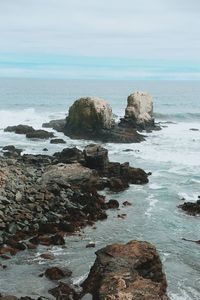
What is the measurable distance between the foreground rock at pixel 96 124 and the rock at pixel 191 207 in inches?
896

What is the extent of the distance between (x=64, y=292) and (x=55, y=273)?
4.57 ft

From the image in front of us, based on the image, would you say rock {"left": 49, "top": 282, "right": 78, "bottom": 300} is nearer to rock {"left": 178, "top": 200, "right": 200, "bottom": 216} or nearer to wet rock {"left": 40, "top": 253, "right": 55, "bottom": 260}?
wet rock {"left": 40, "top": 253, "right": 55, "bottom": 260}

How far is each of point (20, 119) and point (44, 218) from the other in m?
49.5

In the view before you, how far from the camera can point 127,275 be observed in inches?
586

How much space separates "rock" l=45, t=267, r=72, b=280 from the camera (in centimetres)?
1731

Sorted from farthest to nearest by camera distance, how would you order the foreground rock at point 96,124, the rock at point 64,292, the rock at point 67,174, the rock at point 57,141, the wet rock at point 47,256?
the foreground rock at point 96,124
the rock at point 57,141
the rock at point 67,174
the wet rock at point 47,256
the rock at point 64,292

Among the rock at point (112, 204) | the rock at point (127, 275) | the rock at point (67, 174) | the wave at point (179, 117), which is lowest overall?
the rock at point (112, 204)

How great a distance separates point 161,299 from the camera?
13.8 meters

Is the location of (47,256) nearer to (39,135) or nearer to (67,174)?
(67,174)

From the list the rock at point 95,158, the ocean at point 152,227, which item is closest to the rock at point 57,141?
the ocean at point 152,227

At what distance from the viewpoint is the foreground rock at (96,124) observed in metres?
50.1

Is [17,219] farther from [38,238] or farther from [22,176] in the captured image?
[22,176]

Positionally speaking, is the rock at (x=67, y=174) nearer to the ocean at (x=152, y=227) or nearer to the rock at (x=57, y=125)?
the ocean at (x=152, y=227)

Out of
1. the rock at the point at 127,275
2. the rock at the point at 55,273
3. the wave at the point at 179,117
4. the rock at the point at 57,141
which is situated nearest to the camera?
the rock at the point at 127,275
